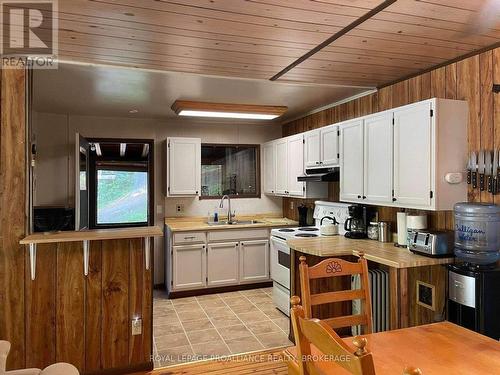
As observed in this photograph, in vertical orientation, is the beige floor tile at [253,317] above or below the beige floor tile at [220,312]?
above

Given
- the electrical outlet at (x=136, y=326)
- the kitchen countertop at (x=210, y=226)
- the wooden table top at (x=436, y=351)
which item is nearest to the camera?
the wooden table top at (x=436, y=351)

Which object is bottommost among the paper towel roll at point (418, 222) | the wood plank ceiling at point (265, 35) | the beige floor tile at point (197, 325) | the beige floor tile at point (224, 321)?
the beige floor tile at point (197, 325)

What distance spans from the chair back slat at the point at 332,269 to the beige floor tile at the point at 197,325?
85.5 inches

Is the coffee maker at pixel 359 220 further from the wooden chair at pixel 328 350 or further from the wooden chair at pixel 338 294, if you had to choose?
the wooden chair at pixel 328 350

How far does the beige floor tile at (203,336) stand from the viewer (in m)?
3.39

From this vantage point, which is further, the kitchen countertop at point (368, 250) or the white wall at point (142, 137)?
the white wall at point (142, 137)

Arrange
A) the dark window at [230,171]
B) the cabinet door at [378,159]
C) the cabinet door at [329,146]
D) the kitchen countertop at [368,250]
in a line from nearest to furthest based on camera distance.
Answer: the kitchen countertop at [368,250] → the cabinet door at [378,159] → the cabinet door at [329,146] → the dark window at [230,171]

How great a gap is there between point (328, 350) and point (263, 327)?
2896 mm

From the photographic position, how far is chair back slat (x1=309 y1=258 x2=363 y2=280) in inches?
75.5

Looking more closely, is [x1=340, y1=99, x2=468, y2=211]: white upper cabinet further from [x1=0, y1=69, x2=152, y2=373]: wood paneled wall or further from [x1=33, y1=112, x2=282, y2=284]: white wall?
[x1=33, y1=112, x2=282, y2=284]: white wall

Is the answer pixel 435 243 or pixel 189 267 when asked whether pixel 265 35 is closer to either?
pixel 435 243

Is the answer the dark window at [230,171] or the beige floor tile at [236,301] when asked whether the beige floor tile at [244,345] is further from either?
the dark window at [230,171]

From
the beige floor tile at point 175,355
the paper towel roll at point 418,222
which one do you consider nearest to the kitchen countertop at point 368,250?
the paper towel roll at point 418,222

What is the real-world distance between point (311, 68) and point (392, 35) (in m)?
0.83
